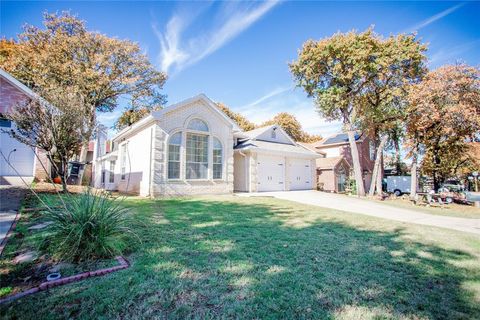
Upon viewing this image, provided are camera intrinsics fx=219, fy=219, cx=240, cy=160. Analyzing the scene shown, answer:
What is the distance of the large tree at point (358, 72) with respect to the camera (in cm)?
1716

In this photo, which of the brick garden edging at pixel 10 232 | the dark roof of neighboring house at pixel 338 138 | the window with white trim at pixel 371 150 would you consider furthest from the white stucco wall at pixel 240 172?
the window with white trim at pixel 371 150

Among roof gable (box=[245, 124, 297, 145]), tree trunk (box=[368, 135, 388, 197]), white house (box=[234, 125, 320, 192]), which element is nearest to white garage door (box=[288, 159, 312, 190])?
white house (box=[234, 125, 320, 192])

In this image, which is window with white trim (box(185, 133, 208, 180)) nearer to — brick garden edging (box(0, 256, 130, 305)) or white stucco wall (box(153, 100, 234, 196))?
white stucco wall (box(153, 100, 234, 196))

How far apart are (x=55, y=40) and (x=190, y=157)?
1612 centimetres

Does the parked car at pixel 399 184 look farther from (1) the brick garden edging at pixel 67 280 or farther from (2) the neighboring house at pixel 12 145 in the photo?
(2) the neighboring house at pixel 12 145

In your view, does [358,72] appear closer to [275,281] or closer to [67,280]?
[275,281]

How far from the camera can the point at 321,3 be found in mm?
10992

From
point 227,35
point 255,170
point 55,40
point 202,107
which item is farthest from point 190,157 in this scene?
point 55,40

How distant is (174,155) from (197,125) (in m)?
2.39

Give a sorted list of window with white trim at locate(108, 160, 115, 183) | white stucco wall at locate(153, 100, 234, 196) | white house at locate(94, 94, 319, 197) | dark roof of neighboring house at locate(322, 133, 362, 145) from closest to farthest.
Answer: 1. white stucco wall at locate(153, 100, 234, 196)
2. white house at locate(94, 94, 319, 197)
3. window with white trim at locate(108, 160, 115, 183)
4. dark roof of neighboring house at locate(322, 133, 362, 145)

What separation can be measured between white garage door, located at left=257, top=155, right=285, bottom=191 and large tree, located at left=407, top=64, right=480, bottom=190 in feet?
34.0

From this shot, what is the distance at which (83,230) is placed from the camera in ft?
10.9

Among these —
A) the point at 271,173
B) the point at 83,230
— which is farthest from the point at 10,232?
the point at 271,173

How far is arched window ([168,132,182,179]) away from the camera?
1258 cm
